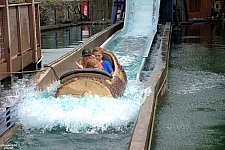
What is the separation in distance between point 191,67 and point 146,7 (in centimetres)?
717

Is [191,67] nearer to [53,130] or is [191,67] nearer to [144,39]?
[144,39]

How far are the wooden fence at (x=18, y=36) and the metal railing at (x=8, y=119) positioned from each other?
175cm

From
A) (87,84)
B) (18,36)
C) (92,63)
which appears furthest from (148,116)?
(18,36)

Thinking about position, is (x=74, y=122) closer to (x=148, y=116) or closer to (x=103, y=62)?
(x=148, y=116)

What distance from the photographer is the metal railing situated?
5.24m

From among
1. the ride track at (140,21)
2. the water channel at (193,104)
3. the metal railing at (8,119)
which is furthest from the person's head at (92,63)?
the ride track at (140,21)

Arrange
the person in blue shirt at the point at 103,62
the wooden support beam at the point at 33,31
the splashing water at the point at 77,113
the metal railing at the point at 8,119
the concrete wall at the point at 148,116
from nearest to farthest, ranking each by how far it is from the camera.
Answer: the concrete wall at the point at 148,116
the metal railing at the point at 8,119
the splashing water at the point at 77,113
the person in blue shirt at the point at 103,62
the wooden support beam at the point at 33,31

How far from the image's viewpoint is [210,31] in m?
21.4

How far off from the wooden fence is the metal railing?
5.76ft

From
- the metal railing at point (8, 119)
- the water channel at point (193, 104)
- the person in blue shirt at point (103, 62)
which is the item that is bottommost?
the water channel at point (193, 104)

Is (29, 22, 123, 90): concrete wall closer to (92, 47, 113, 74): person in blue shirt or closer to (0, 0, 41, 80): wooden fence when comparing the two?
(0, 0, 41, 80): wooden fence

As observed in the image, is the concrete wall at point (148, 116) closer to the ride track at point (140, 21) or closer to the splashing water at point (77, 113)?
the splashing water at point (77, 113)

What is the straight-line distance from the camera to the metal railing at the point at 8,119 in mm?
5238

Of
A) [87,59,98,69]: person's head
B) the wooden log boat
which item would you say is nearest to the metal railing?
the wooden log boat
